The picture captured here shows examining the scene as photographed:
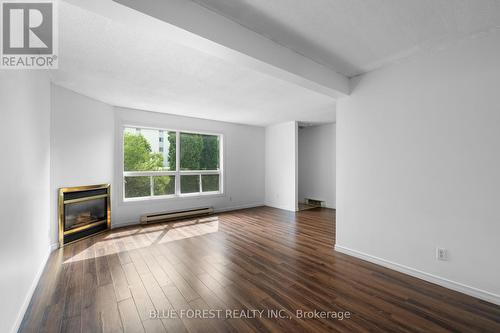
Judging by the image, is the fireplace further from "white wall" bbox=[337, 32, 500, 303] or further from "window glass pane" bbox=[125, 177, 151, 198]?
"white wall" bbox=[337, 32, 500, 303]

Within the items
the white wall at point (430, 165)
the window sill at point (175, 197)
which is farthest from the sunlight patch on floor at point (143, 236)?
the white wall at point (430, 165)

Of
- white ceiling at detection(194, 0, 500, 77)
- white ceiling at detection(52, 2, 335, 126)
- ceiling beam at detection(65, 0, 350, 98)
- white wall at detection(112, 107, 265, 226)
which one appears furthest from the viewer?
white wall at detection(112, 107, 265, 226)

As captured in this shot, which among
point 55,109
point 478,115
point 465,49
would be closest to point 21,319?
point 55,109

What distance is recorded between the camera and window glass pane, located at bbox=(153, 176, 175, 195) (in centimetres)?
505

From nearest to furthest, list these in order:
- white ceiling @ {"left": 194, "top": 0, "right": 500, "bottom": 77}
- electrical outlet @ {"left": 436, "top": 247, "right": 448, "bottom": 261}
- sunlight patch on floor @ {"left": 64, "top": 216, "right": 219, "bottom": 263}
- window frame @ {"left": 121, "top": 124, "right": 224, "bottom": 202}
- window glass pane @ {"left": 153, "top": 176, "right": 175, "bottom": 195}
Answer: white ceiling @ {"left": 194, "top": 0, "right": 500, "bottom": 77}, electrical outlet @ {"left": 436, "top": 247, "right": 448, "bottom": 261}, sunlight patch on floor @ {"left": 64, "top": 216, "right": 219, "bottom": 263}, window frame @ {"left": 121, "top": 124, "right": 224, "bottom": 202}, window glass pane @ {"left": 153, "top": 176, "right": 175, "bottom": 195}

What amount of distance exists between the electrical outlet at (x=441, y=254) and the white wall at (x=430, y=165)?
0.15 ft

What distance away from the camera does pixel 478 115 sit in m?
2.04

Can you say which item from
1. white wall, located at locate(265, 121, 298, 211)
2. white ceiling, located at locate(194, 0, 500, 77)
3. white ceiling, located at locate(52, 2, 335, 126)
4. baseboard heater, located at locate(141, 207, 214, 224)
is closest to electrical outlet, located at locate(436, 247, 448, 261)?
white ceiling, located at locate(194, 0, 500, 77)

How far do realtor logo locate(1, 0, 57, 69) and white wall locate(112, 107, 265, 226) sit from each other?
2.40 meters

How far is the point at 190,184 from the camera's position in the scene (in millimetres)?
5613

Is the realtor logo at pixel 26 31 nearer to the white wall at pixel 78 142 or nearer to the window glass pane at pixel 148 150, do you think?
the white wall at pixel 78 142

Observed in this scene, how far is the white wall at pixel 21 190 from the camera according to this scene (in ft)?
5.04

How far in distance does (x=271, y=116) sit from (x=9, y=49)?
446cm

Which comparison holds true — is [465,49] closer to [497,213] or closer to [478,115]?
[478,115]
